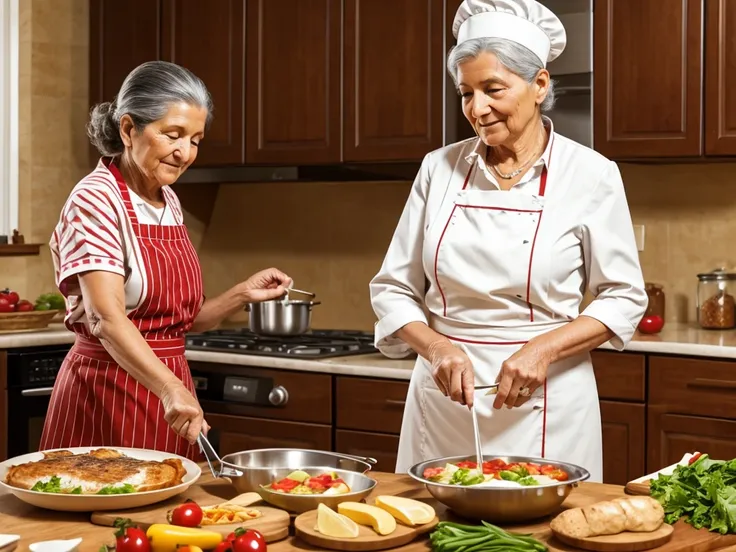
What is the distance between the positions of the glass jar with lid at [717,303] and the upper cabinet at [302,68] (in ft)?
3.35

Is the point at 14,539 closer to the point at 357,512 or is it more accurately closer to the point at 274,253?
the point at 357,512

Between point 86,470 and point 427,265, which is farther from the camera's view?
point 427,265

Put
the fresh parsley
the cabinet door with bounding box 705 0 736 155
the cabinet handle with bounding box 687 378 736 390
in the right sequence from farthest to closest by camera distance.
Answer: the cabinet door with bounding box 705 0 736 155
the cabinet handle with bounding box 687 378 736 390
the fresh parsley

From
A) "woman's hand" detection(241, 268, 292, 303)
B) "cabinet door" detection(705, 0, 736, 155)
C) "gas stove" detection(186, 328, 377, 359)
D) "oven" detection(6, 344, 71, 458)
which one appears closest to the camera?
"woman's hand" detection(241, 268, 292, 303)

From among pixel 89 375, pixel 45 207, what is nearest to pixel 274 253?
pixel 45 207

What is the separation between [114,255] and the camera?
199 centimetres

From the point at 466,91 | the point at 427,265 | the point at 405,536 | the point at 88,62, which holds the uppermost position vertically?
the point at 88,62

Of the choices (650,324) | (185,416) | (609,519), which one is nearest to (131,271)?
(185,416)

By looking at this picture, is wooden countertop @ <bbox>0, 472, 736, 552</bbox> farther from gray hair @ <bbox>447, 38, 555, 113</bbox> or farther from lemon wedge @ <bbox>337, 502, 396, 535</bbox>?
gray hair @ <bbox>447, 38, 555, 113</bbox>

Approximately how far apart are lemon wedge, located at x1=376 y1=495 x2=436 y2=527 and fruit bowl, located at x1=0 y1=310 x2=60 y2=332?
2600 mm

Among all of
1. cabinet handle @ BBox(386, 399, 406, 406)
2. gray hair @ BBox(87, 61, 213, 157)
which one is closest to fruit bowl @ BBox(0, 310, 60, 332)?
cabinet handle @ BBox(386, 399, 406, 406)

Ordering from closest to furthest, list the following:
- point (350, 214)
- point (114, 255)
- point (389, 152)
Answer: point (114, 255) → point (389, 152) → point (350, 214)

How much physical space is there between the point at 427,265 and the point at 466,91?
1.16 feet

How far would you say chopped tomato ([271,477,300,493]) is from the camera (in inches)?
64.4
